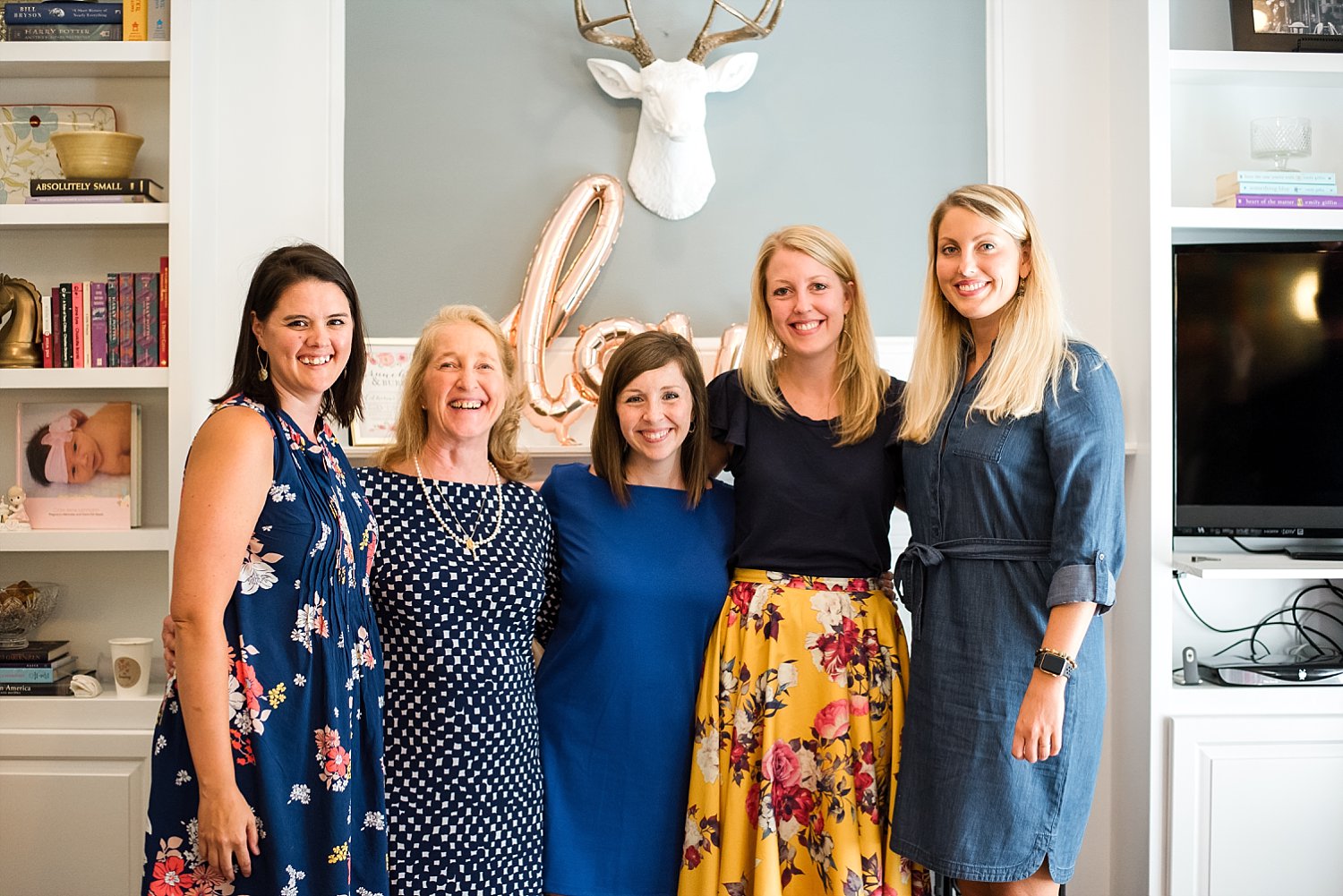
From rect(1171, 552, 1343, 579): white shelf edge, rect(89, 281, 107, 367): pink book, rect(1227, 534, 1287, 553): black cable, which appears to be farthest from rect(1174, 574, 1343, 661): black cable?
rect(89, 281, 107, 367): pink book

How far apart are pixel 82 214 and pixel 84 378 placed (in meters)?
0.41

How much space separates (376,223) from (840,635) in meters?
1.81

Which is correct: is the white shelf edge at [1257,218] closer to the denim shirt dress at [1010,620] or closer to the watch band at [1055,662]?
the denim shirt dress at [1010,620]

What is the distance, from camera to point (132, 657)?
8.70 ft

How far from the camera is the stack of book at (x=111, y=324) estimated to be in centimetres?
266

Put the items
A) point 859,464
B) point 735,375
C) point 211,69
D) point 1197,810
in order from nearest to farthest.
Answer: point 859,464, point 735,375, point 1197,810, point 211,69

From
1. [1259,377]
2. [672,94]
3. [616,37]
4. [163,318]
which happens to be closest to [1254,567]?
[1259,377]

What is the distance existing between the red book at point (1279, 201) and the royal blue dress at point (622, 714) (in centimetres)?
183

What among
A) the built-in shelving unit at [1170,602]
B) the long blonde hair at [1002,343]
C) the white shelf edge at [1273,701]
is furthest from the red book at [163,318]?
the white shelf edge at [1273,701]

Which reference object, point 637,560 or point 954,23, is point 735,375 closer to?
point 637,560

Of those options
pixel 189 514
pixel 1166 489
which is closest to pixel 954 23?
pixel 1166 489

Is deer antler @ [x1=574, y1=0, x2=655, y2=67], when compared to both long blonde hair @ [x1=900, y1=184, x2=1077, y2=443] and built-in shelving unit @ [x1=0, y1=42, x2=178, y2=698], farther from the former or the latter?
long blonde hair @ [x1=900, y1=184, x2=1077, y2=443]

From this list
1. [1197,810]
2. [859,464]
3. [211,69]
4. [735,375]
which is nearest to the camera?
[859,464]

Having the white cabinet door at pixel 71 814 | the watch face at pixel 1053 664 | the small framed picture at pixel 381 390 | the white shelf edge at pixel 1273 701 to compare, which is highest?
the small framed picture at pixel 381 390
